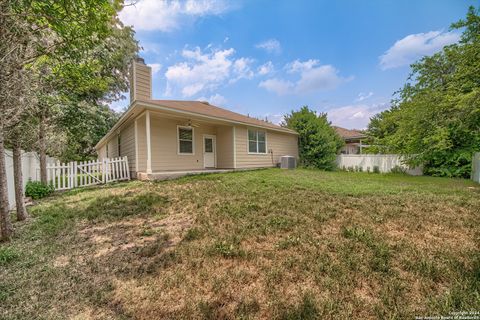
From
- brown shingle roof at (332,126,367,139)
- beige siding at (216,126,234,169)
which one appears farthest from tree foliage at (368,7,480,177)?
beige siding at (216,126,234,169)

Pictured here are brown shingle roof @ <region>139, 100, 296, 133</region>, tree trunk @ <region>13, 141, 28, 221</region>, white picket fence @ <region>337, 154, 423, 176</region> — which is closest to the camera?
tree trunk @ <region>13, 141, 28, 221</region>

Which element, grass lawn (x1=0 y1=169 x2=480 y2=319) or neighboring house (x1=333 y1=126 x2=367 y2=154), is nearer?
grass lawn (x1=0 y1=169 x2=480 y2=319)

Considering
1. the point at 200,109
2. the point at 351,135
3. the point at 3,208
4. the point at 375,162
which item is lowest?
the point at 3,208

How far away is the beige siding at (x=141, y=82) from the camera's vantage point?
993 centimetres

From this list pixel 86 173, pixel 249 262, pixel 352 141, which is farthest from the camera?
pixel 352 141

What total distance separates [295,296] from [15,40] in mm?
5276

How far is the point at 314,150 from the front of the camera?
14.2 metres

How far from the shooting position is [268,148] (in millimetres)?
13406

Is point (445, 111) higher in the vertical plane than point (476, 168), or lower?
higher

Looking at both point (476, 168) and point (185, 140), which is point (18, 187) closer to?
point (185, 140)

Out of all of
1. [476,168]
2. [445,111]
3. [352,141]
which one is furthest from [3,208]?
[352,141]

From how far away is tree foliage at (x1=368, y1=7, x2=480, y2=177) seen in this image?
6941 mm

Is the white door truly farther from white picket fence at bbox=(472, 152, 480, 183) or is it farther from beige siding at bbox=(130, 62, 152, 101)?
white picket fence at bbox=(472, 152, 480, 183)

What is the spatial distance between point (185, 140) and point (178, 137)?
16.8 inches
